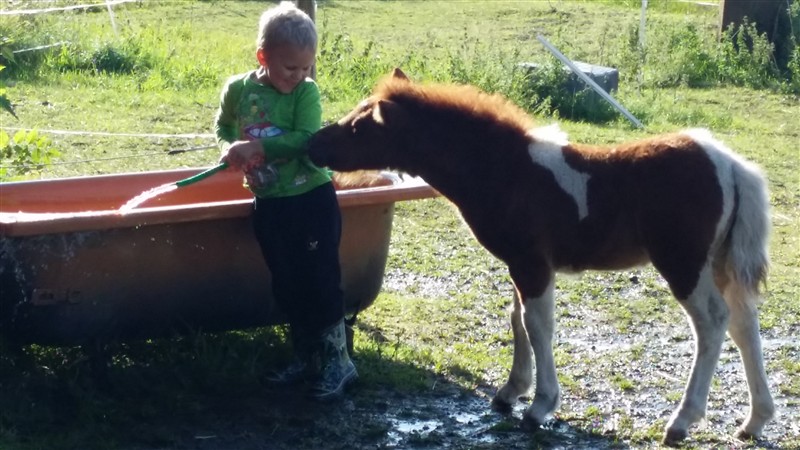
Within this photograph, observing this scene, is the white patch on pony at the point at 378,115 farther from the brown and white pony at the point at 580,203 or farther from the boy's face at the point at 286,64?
the boy's face at the point at 286,64

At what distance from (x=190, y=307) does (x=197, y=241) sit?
313mm

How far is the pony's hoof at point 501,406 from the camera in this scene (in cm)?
516

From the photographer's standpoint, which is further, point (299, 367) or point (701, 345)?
point (299, 367)

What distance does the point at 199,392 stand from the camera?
517cm

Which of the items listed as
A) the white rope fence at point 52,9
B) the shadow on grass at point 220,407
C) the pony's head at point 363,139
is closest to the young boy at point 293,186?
the pony's head at point 363,139

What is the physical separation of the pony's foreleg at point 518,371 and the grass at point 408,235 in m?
0.26

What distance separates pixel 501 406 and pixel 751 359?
3.64 ft

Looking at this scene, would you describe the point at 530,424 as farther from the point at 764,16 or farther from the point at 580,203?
the point at 764,16

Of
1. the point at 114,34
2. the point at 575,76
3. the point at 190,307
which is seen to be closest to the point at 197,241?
the point at 190,307

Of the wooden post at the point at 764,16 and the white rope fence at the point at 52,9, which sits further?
the wooden post at the point at 764,16

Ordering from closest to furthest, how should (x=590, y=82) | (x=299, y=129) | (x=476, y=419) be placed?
(x=299, y=129) → (x=476, y=419) → (x=590, y=82)

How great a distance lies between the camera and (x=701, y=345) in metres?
4.73

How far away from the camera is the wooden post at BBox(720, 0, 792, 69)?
14312 millimetres

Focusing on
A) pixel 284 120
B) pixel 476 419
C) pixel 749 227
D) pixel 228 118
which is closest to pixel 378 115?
pixel 284 120
